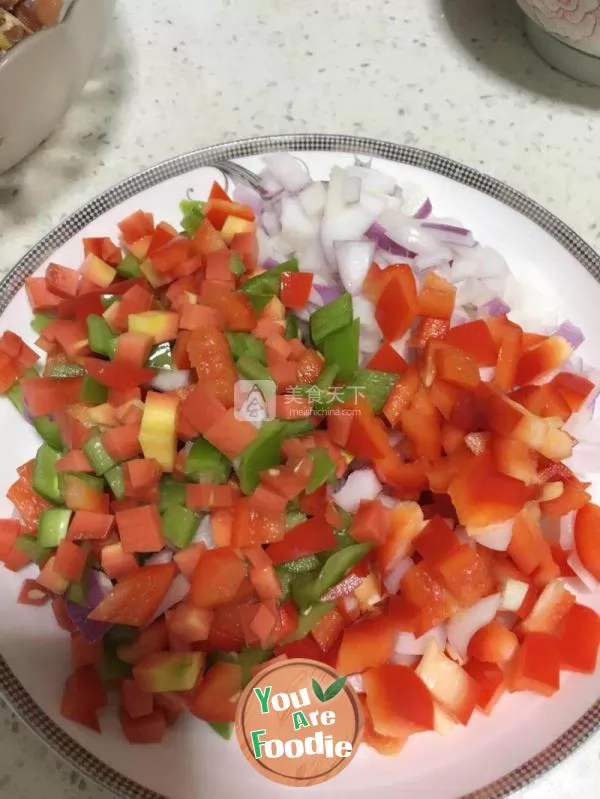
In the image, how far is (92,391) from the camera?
0.97 m

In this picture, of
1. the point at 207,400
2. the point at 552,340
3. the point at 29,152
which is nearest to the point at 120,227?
the point at 29,152

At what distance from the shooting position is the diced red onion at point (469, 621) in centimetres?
87

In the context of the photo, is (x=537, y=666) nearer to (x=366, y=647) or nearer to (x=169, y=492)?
(x=366, y=647)

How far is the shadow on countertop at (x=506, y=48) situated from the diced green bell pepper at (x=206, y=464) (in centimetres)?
108

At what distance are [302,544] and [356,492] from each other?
0.35 feet

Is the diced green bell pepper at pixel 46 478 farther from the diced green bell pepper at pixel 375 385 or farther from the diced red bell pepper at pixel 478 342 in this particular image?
the diced red bell pepper at pixel 478 342

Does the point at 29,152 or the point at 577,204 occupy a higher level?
the point at 29,152

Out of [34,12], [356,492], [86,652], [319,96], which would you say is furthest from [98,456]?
[319,96]

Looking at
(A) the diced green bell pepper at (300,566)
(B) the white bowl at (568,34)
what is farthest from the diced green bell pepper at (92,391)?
(B) the white bowl at (568,34)

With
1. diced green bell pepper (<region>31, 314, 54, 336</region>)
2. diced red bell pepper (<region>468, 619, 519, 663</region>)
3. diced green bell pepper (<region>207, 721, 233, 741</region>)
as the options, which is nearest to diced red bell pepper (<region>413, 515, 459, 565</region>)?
diced red bell pepper (<region>468, 619, 519, 663</region>)

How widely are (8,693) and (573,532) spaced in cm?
76

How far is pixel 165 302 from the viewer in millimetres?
1075

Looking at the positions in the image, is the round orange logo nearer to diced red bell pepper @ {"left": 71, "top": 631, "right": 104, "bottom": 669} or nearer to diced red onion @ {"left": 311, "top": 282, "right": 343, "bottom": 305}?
diced red bell pepper @ {"left": 71, "top": 631, "right": 104, "bottom": 669}

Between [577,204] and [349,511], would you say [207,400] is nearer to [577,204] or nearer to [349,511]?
[349,511]
